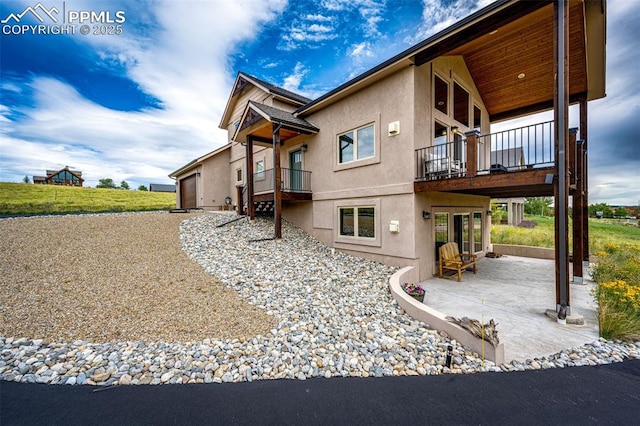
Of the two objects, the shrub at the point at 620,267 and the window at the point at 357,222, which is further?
the window at the point at 357,222

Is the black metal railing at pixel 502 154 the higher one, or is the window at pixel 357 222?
the black metal railing at pixel 502 154

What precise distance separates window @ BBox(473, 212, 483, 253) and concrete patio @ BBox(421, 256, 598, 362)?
4.88ft

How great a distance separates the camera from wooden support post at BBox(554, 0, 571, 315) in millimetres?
4402

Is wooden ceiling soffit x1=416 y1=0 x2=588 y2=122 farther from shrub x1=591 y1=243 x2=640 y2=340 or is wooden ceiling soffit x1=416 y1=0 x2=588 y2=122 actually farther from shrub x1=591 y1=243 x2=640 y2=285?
shrub x1=591 y1=243 x2=640 y2=340

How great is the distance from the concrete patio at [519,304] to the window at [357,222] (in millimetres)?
2199

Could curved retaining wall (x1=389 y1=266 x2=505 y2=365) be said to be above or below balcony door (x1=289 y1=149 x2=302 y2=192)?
below

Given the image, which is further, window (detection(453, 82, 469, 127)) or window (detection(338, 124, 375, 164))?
window (detection(453, 82, 469, 127))

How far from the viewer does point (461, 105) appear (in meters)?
9.27

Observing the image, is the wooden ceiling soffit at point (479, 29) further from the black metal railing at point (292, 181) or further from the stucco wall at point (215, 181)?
the stucco wall at point (215, 181)

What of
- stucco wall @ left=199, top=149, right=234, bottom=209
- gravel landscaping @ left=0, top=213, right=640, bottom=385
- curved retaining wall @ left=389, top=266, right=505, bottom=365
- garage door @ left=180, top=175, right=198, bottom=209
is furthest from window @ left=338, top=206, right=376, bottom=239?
garage door @ left=180, top=175, right=198, bottom=209

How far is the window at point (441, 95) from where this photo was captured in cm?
789

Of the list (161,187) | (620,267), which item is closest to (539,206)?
(620,267)

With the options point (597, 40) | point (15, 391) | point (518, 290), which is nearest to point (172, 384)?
point (15, 391)

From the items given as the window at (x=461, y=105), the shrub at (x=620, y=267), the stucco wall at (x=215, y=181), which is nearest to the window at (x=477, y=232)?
the shrub at (x=620, y=267)
